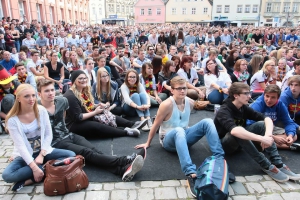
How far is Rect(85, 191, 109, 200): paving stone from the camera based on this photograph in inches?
115

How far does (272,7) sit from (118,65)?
65123 millimetres

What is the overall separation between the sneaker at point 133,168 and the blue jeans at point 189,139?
51 cm

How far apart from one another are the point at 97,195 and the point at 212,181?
1.39m

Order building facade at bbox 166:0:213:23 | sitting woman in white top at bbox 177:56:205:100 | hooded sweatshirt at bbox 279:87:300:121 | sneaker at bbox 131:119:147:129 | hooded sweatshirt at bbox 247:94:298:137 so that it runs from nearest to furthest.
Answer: hooded sweatshirt at bbox 247:94:298:137
hooded sweatshirt at bbox 279:87:300:121
sneaker at bbox 131:119:147:129
sitting woman in white top at bbox 177:56:205:100
building facade at bbox 166:0:213:23

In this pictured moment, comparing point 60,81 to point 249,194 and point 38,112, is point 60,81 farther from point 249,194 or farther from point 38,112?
point 249,194

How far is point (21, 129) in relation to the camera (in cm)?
312

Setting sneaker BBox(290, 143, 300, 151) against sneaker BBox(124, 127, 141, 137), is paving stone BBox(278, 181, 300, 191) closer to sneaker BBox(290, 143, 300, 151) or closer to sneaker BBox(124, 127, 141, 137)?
sneaker BBox(290, 143, 300, 151)

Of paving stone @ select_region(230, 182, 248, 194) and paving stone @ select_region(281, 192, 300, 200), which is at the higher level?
paving stone @ select_region(230, 182, 248, 194)

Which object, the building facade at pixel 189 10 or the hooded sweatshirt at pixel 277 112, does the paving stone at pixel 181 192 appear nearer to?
the hooded sweatshirt at pixel 277 112

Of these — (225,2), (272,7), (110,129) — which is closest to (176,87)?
(110,129)

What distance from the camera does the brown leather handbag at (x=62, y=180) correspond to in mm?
2900

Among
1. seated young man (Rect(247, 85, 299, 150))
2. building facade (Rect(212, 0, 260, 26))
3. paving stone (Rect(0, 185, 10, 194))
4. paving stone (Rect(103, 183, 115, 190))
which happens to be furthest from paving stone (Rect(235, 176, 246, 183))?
building facade (Rect(212, 0, 260, 26))

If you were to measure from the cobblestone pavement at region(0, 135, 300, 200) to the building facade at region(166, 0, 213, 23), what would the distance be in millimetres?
63139

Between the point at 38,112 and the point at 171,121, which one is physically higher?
the point at 38,112
